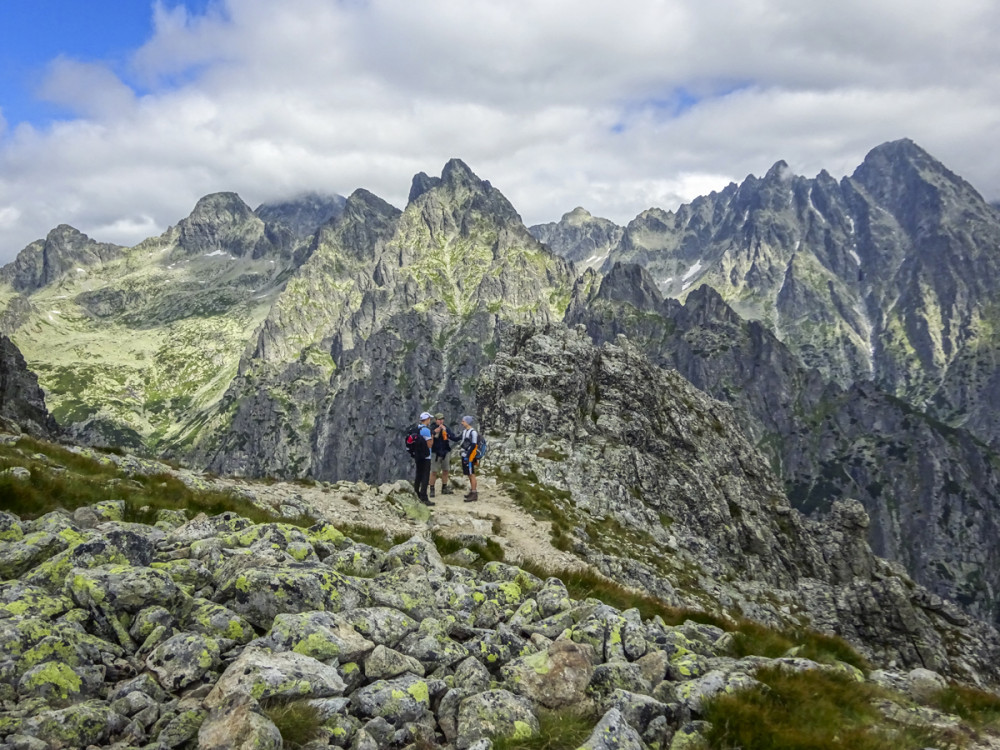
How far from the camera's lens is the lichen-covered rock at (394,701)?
25.0 ft

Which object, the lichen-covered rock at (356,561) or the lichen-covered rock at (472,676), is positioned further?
the lichen-covered rock at (356,561)

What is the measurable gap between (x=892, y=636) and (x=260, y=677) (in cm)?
5254

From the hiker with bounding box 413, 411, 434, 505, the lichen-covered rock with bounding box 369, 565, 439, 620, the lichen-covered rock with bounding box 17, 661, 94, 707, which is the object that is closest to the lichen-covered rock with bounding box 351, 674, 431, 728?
the lichen-covered rock with bounding box 369, 565, 439, 620

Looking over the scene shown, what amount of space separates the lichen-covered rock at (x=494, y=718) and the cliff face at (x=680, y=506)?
21.5 m

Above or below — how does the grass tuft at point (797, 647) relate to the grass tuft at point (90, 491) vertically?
below

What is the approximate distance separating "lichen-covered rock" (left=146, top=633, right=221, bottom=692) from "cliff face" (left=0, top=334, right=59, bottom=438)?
3014 inches

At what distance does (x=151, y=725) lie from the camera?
6.88 meters

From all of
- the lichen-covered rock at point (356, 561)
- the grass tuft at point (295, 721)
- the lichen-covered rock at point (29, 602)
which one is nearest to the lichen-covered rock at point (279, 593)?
the lichen-covered rock at point (356, 561)

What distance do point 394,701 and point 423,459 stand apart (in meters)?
21.2

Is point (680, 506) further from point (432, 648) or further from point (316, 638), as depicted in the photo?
point (316, 638)

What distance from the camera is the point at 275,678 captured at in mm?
7426

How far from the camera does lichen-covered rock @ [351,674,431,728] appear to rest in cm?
761

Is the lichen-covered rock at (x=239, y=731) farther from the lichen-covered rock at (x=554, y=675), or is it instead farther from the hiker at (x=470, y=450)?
the hiker at (x=470, y=450)

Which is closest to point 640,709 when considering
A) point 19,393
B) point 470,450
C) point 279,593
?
point 279,593
